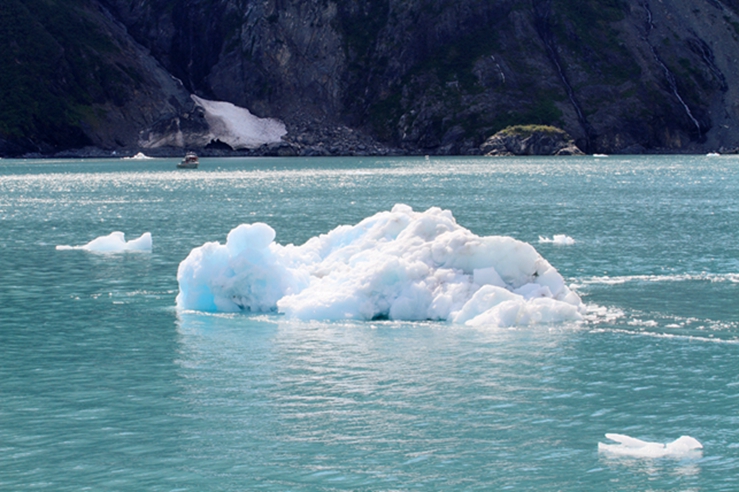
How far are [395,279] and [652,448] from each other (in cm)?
1341

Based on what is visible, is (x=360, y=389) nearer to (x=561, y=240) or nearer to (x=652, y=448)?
(x=652, y=448)

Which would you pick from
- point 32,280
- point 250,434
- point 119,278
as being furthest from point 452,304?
point 32,280

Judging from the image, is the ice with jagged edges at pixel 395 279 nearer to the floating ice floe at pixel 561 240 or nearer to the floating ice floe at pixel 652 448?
the floating ice floe at pixel 652 448

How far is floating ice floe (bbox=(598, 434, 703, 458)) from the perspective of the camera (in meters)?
17.1

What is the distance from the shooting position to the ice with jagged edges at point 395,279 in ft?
95.6

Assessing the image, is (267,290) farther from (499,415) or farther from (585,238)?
(585,238)

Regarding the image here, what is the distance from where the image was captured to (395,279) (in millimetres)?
29672

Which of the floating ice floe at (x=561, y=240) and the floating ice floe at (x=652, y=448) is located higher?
the floating ice floe at (x=561, y=240)

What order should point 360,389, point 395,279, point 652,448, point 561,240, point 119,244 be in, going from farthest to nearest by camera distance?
point 561,240 < point 119,244 < point 395,279 < point 360,389 < point 652,448

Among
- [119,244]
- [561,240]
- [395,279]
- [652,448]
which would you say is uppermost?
[395,279]

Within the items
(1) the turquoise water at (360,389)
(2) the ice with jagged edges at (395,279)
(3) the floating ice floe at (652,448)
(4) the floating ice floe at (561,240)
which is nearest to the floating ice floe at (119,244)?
(1) the turquoise water at (360,389)

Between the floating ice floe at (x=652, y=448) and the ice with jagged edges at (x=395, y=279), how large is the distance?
10968 millimetres

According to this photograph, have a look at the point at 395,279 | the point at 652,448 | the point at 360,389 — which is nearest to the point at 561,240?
the point at 395,279

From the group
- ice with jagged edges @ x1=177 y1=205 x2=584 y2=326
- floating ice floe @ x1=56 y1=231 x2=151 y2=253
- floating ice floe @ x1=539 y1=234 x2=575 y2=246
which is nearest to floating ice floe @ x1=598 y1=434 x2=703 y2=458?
ice with jagged edges @ x1=177 y1=205 x2=584 y2=326
